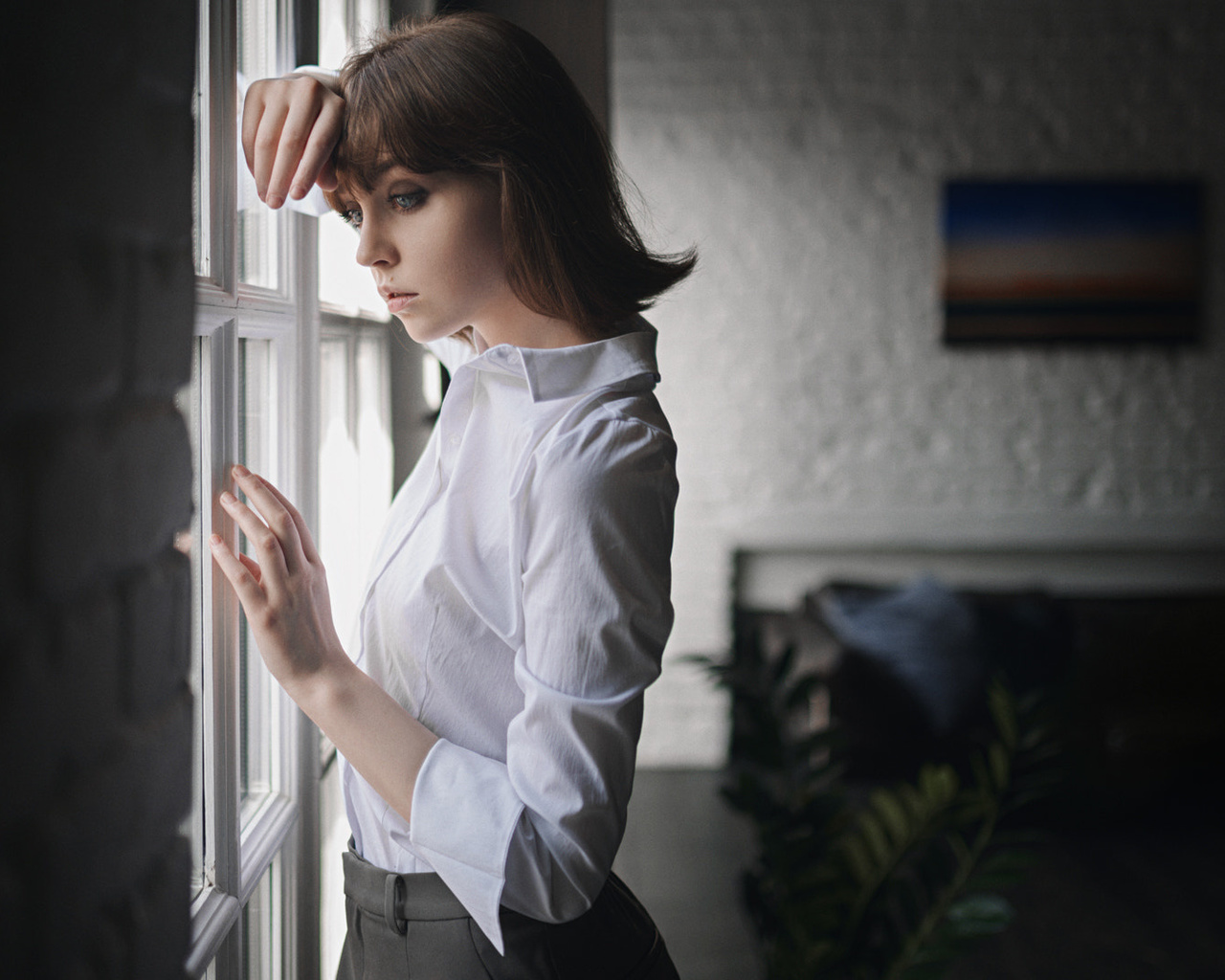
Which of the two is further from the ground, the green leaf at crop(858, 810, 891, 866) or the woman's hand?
the woman's hand

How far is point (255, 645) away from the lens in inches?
40.6

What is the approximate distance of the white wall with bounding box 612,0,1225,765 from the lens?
4258mm

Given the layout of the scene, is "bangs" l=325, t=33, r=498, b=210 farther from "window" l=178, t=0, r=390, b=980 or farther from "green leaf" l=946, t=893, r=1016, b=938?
"green leaf" l=946, t=893, r=1016, b=938

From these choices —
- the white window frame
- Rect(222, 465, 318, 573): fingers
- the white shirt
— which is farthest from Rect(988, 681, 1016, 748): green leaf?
Rect(222, 465, 318, 573): fingers

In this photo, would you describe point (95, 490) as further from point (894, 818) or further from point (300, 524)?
point (894, 818)

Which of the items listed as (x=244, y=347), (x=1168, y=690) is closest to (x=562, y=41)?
(x=244, y=347)

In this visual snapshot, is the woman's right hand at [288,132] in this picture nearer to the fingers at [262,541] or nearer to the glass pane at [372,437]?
the fingers at [262,541]

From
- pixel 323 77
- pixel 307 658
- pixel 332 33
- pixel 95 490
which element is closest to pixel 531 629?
pixel 307 658

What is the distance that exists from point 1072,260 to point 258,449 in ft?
13.8

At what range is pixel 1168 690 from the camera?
3.89m

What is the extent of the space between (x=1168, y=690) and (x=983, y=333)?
1638 mm

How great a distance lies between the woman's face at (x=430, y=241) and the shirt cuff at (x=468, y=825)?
38cm

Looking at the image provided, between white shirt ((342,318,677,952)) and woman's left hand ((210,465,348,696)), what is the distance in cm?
11

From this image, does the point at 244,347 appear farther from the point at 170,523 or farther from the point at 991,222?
the point at 991,222
